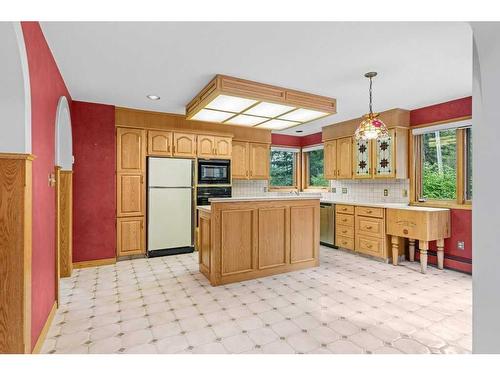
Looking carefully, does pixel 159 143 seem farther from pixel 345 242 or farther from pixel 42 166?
pixel 345 242

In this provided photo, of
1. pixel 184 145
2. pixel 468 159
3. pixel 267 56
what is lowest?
pixel 468 159

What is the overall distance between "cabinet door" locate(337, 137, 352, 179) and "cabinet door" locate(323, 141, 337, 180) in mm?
105

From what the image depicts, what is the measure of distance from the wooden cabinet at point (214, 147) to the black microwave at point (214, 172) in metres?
0.11

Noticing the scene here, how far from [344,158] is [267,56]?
3.31m

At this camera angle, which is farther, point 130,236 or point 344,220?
point 344,220

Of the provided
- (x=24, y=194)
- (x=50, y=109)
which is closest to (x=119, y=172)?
(x=50, y=109)

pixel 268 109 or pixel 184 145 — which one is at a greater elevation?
pixel 268 109

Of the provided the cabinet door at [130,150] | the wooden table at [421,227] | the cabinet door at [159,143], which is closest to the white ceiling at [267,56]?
the cabinet door at [130,150]

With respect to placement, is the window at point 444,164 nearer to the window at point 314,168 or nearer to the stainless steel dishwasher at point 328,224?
the stainless steel dishwasher at point 328,224

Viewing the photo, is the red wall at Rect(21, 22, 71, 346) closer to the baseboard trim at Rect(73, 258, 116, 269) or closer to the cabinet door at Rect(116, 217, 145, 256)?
the baseboard trim at Rect(73, 258, 116, 269)

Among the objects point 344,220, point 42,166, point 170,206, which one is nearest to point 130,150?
point 170,206

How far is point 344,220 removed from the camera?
502 cm

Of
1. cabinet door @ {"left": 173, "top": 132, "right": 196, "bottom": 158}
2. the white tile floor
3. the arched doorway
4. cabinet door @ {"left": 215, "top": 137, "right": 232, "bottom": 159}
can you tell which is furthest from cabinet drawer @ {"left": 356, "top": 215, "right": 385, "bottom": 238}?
the arched doorway
